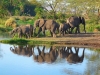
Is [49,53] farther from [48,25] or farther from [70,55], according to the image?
[48,25]

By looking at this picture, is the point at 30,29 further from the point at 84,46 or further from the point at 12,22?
the point at 12,22

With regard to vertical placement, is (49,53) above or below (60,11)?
below

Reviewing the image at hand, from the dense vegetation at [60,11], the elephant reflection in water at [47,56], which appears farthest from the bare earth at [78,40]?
the dense vegetation at [60,11]

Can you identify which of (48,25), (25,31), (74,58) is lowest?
(74,58)

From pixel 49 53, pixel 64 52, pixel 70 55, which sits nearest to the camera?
pixel 70 55

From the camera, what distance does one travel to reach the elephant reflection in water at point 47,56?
17641 mm

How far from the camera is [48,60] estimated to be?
1756 cm

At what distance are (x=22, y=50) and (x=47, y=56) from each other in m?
2.54

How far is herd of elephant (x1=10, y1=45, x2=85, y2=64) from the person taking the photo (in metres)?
17.9

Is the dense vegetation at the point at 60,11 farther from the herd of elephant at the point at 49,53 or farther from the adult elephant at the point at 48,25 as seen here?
the herd of elephant at the point at 49,53

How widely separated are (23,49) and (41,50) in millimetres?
1166

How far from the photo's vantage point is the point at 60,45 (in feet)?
74.3

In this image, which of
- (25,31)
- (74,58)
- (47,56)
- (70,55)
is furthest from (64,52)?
(25,31)

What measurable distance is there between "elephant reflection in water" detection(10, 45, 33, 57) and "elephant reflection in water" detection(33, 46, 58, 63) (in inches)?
24.5
